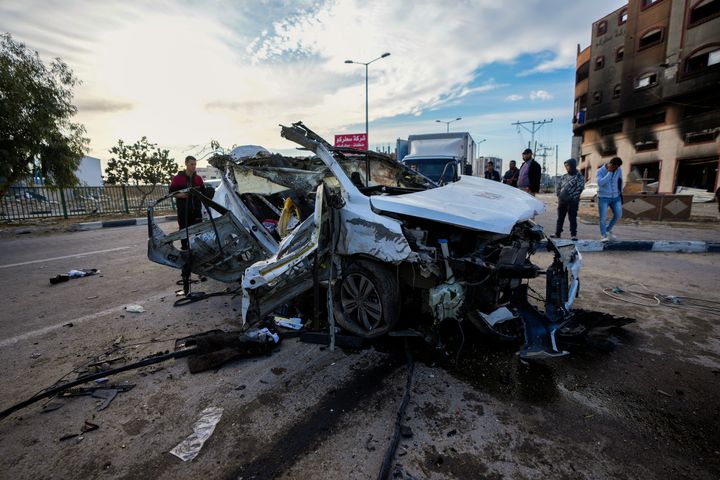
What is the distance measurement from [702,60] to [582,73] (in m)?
17.5

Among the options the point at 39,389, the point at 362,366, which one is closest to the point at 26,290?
the point at 39,389

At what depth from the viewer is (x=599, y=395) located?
2.31m

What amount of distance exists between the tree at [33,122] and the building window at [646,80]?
3209 cm

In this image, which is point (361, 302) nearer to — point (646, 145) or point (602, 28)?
point (646, 145)

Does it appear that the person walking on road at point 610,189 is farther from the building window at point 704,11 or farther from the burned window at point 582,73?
the burned window at point 582,73

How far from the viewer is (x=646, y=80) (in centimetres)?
2339

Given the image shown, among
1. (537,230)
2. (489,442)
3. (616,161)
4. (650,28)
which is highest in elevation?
(650,28)

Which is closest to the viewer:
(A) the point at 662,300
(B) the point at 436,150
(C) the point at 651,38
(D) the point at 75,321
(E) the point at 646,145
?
(D) the point at 75,321

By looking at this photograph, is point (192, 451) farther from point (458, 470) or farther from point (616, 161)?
point (616, 161)

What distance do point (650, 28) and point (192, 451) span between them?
33018 mm

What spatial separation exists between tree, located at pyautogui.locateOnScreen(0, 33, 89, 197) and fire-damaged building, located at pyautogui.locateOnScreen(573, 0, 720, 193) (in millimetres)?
30303

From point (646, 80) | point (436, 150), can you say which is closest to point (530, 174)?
point (436, 150)

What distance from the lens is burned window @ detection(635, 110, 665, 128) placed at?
2241 cm

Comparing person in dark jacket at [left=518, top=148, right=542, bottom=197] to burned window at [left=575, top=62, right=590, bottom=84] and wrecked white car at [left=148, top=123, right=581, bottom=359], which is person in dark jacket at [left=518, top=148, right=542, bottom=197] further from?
burned window at [left=575, top=62, right=590, bottom=84]
